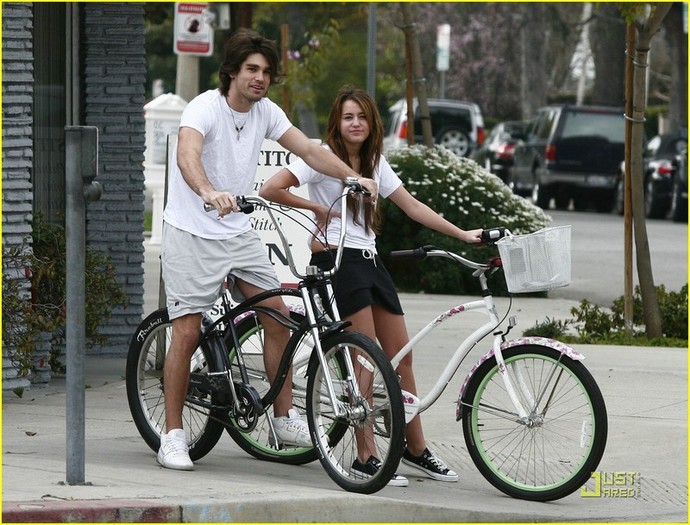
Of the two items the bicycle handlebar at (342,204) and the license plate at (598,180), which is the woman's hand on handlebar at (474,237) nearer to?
the bicycle handlebar at (342,204)

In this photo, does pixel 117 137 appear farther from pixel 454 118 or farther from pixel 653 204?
pixel 454 118

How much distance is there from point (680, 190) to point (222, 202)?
21.1 m

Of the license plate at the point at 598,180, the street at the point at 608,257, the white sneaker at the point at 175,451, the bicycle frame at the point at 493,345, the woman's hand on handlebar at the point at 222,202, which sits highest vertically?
the woman's hand on handlebar at the point at 222,202

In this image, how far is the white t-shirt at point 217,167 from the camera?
721cm

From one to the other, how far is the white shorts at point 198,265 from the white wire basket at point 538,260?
1192mm

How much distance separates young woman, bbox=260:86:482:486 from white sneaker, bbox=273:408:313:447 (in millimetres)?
452

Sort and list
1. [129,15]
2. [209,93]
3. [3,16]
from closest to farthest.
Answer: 1. [209,93]
2. [3,16]
3. [129,15]

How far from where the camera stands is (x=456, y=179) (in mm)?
15828

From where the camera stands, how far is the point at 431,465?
7.52 metres

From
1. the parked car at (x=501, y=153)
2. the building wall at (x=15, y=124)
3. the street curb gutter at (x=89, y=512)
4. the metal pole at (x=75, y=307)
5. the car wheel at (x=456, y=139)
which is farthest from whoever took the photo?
the car wheel at (x=456, y=139)

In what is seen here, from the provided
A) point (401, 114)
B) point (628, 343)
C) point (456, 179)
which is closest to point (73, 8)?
point (628, 343)

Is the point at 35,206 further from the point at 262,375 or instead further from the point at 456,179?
the point at 456,179

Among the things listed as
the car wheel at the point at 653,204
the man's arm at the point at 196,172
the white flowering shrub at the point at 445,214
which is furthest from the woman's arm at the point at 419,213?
the car wheel at the point at 653,204

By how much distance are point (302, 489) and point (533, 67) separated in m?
42.8
